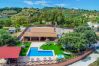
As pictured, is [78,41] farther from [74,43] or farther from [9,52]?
[9,52]

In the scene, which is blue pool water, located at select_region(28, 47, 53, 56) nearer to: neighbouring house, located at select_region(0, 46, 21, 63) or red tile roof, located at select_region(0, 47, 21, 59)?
red tile roof, located at select_region(0, 47, 21, 59)

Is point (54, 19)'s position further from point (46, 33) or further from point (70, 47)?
point (70, 47)

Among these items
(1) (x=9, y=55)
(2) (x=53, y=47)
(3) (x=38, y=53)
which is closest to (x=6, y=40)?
(3) (x=38, y=53)

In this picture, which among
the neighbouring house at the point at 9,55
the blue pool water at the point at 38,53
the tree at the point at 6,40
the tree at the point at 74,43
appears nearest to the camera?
the neighbouring house at the point at 9,55

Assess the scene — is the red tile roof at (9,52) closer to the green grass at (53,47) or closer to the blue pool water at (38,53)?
the blue pool water at (38,53)

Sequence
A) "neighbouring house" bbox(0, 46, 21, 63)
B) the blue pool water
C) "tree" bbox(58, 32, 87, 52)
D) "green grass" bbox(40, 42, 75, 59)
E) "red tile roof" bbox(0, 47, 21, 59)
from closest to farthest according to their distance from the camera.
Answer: "neighbouring house" bbox(0, 46, 21, 63), "red tile roof" bbox(0, 47, 21, 59), "tree" bbox(58, 32, 87, 52), the blue pool water, "green grass" bbox(40, 42, 75, 59)

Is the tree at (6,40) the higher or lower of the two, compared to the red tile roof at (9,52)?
higher

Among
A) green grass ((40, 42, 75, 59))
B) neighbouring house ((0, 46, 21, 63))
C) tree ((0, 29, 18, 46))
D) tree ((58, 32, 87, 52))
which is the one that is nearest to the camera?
neighbouring house ((0, 46, 21, 63))

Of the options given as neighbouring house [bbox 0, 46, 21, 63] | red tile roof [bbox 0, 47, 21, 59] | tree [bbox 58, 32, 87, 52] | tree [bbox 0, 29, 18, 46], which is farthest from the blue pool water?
neighbouring house [bbox 0, 46, 21, 63]

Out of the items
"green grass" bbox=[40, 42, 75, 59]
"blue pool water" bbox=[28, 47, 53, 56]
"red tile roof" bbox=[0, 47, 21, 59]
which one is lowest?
"blue pool water" bbox=[28, 47, 53, 56]

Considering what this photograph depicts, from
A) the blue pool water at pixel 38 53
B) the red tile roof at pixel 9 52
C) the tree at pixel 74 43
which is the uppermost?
the tree at pixel 74 43

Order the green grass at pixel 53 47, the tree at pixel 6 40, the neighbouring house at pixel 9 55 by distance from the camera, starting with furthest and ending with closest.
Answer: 1. the tree at pixel 6 40
2. the green grass at pixel 53 47
3. the neighbouring house at pixel 9 55

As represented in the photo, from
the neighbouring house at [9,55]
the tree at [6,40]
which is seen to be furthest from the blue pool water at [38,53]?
the neighbouring house at [9,55]
